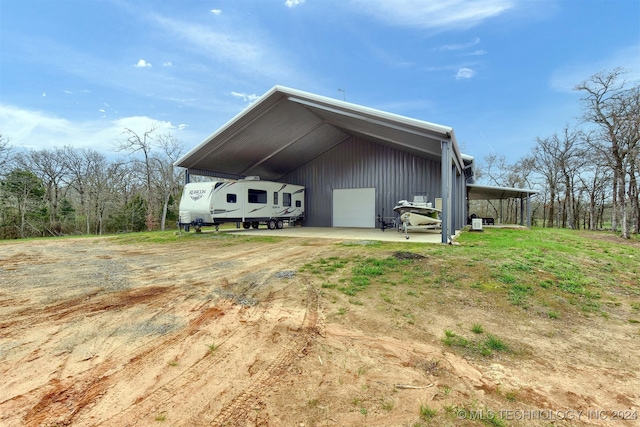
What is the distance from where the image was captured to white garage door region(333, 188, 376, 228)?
17.2 meters

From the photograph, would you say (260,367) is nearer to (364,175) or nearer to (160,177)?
(364,175)

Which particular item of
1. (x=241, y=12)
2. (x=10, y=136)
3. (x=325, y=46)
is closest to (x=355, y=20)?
(x=325, y=46)

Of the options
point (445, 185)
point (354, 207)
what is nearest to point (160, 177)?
point (354, 207)

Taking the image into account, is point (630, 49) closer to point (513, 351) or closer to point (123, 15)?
point (513, 351)

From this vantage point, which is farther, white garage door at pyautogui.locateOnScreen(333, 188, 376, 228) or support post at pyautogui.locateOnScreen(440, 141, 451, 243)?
white garage door at pyautogui.locateOnScreen(333, 188, 376, 228)

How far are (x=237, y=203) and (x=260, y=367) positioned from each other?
1161 centimetres

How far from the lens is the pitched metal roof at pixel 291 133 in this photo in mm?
9695

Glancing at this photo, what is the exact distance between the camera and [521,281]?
4.84 meters

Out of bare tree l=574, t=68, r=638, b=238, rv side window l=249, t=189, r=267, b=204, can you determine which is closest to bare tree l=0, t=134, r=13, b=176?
rv side window l=249, t=189, r=267, b=204

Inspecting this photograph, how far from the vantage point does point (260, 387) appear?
7.00 ft

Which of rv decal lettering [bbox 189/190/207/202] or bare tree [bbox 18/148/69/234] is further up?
bare tree [bbox 18/148/69/234]

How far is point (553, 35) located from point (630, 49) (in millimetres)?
5400

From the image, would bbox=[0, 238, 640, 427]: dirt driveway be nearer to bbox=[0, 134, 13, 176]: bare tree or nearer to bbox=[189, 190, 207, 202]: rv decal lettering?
bbox=[189, 190, 207, 202]: rv decal lettering

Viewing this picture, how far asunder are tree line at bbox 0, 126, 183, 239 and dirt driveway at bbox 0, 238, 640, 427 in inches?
721
